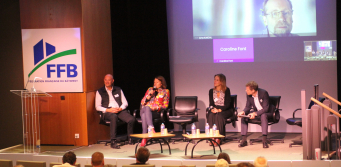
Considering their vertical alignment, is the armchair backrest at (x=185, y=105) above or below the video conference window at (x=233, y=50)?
below

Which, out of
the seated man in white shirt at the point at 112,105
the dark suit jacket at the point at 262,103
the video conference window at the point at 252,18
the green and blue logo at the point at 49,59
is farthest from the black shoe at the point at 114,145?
the video conference window at the point at 252,18

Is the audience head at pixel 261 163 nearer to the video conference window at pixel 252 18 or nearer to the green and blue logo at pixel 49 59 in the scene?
the green and blue logo at pixel 49 59

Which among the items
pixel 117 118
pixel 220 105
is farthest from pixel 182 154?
pixel 117 118

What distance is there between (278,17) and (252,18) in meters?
0.50

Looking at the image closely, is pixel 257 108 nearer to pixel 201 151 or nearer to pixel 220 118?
pixel 220 118

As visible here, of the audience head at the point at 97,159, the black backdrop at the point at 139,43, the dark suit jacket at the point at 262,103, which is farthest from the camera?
the black backdrop at the point at 139,43

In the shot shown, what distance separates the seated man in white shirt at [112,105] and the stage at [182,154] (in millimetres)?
444

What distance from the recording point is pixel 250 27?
738 cm

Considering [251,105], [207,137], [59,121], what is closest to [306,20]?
[251,105]

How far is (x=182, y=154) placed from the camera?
565 cm

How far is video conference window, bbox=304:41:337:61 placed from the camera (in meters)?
6.99

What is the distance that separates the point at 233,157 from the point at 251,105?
134cm

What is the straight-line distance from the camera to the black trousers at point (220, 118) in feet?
20.5

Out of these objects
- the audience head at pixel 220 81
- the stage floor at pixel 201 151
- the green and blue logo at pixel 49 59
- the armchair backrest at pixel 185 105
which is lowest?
the stage floor at pixel 201 151
